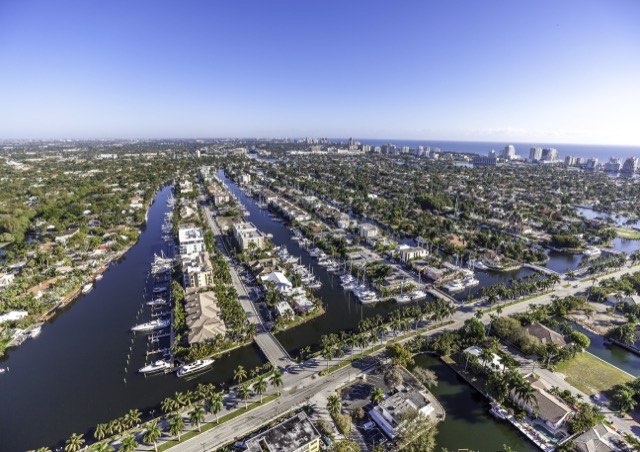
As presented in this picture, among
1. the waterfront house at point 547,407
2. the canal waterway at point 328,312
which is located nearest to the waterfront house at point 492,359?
the waterfront house at point 547,407

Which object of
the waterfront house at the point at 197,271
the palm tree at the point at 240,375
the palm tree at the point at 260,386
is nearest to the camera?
the palm tree at the point at 260,386

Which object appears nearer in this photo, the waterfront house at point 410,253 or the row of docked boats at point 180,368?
the row of docked boats at point 180,368

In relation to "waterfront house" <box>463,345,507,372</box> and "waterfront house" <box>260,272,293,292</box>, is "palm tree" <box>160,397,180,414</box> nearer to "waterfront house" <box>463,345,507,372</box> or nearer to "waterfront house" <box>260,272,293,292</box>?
"waterfront house" <box>260,272,293,292</box>

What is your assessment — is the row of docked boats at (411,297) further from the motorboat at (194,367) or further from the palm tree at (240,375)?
the motorboat at (194,367)

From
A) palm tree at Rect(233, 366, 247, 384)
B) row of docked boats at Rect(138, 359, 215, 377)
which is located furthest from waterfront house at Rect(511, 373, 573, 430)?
row of docked boats at Rect(138, 359, 215, 377)

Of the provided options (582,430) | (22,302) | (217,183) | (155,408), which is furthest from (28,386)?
(217,183)
